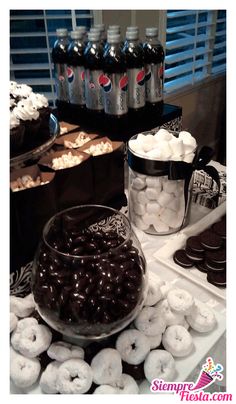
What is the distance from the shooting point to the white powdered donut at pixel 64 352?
0.49 meters

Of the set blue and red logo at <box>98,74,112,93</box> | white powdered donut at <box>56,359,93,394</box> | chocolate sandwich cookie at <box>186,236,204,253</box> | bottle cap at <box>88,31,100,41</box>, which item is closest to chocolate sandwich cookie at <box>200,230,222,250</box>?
chocolate sandwich cookie at <box>186,236,204,253</box>

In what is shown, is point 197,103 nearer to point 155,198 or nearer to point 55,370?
point 155,198

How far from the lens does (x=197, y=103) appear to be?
2.08 meters

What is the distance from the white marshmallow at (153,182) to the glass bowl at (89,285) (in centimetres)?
19

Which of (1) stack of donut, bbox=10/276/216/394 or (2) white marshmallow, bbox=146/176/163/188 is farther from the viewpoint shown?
(2) white marshmallow, bbox=146/176/163/188

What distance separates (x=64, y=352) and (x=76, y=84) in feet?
2.37

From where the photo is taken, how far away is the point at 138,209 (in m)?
0.77

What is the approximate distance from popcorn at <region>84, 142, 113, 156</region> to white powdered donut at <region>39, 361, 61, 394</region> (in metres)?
0.43

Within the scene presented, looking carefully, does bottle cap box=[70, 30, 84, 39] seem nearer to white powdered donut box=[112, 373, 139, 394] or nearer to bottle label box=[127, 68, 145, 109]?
bottle label box=[127, 68, 145, 109]

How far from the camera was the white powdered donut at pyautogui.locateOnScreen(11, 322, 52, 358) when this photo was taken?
0.50 m

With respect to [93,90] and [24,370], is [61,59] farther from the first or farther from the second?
[24,370]

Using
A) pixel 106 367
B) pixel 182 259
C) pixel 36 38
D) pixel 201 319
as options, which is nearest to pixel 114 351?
pixel 106 367

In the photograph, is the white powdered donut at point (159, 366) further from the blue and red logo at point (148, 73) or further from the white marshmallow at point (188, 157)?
the blue and red logo at point (148, 73)
